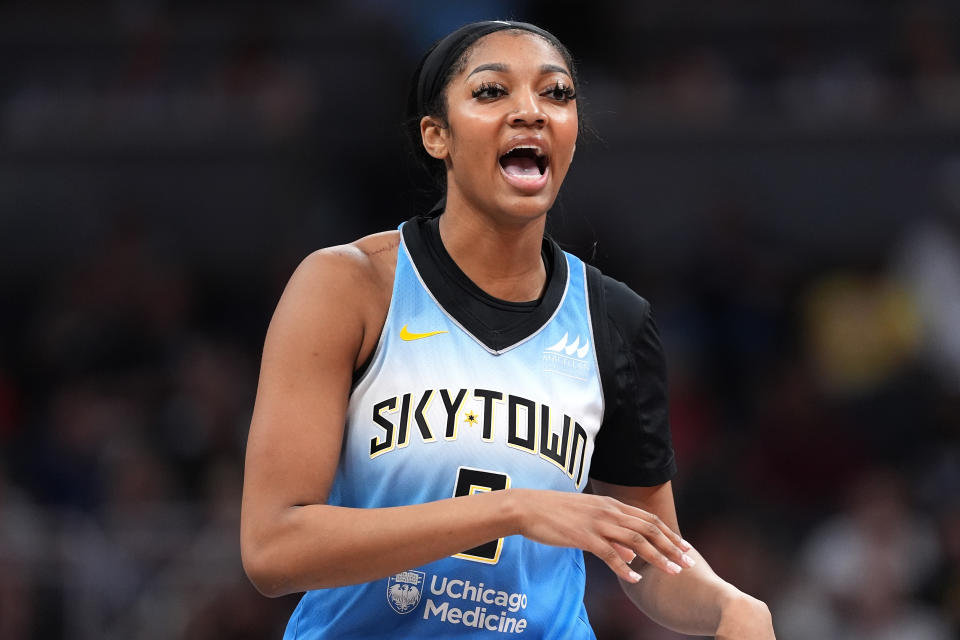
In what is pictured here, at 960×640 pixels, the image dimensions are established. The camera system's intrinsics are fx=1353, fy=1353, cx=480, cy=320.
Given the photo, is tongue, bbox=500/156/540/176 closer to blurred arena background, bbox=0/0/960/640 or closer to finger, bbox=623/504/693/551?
finger, bbox=623/504/693/551

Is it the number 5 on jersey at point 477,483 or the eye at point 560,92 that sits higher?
the eye at point 560,92

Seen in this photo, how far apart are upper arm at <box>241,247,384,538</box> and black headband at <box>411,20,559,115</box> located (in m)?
0.50

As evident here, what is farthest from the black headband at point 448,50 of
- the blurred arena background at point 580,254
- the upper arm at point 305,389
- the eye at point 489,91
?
the blurred arena background at point 580,254

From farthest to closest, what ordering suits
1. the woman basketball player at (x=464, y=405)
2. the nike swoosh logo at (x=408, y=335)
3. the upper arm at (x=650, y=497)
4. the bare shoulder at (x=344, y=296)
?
1. the upper arm at (x=650, y=497)
2. the nike swoosh logo at (x=408, y=335)
3. the bare shoulder at (x=344, y=296)
4. the woman basketball player at (x=464, y=405)

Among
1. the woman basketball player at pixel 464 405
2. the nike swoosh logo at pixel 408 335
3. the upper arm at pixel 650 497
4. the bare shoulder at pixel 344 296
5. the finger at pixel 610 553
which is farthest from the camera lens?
the upper arm at pixel 650 497

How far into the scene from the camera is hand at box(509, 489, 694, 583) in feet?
8.05

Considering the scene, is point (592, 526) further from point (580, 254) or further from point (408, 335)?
point (580, 254)

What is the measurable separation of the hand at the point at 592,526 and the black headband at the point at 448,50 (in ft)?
3.45

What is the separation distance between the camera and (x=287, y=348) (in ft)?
9.04

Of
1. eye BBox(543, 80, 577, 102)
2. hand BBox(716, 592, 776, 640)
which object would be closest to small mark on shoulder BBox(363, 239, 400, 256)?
eye BBox(543, 80, 577, 102)

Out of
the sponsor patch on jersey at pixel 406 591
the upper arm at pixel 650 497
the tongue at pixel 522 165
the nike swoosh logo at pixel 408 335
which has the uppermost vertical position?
the tongue at pixel 522 165

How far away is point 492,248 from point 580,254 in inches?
257

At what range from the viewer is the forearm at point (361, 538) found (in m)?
2.52

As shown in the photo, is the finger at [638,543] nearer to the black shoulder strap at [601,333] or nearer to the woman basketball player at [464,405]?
the woman basketball player at [464,405]
